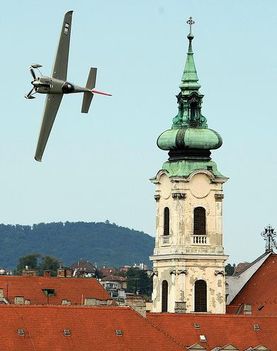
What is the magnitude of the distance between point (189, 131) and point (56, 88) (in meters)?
72.6

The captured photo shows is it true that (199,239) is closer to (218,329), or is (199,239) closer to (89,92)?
(218,329)

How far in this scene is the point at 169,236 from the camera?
5325 inches

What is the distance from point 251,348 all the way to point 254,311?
65.2ft

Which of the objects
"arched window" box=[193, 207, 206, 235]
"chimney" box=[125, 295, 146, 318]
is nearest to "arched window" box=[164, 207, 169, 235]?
"arched window" box=[193, 207, 206, 235]

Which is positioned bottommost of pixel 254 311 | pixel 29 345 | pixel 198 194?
pixel 29 345

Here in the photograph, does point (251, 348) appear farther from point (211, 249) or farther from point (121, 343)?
point (211, 249)

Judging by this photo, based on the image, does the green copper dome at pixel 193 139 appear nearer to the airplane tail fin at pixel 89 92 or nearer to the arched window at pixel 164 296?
the arched window at pixel 164 296

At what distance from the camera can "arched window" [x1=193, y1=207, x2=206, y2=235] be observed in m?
135

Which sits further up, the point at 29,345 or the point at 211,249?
the point at 211,249

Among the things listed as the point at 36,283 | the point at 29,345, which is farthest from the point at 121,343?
the point at 36,283

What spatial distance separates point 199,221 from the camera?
135 metres

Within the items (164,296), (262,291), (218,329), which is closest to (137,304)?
(218,329)

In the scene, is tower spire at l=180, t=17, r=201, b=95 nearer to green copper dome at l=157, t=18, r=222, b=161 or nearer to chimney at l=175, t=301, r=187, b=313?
green copper dome at l=157, t=18, r=222, b=161

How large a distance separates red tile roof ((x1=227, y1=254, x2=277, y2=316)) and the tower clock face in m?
8.02
